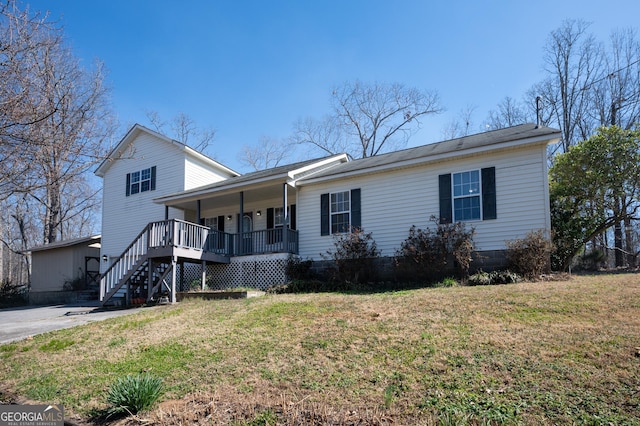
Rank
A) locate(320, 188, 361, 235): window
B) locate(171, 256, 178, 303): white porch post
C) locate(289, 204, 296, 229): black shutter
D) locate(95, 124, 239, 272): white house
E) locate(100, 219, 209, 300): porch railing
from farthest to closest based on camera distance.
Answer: locate(95, 124, 239, 272): white house, locate(289, 204, 296, 229): black shutter, locate(320, 188, 361, 235): window, locate(100, 219, 209, 300): porch railing, locate(171, 256, 178, 303): white porch post

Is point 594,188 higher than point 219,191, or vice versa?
point 219,191

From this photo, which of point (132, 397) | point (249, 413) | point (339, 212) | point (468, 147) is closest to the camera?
point (249, 413)

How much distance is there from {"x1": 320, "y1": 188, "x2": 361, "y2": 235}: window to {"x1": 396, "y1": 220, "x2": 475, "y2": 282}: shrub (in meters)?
2.71

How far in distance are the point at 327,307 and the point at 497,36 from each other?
10936 mm

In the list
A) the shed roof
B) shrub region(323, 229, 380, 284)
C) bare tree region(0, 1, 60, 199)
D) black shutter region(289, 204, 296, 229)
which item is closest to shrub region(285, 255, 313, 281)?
shrub region(323, 229, 380, 284)

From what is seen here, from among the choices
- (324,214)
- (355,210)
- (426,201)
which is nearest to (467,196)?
(426,201)

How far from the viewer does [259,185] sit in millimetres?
16172

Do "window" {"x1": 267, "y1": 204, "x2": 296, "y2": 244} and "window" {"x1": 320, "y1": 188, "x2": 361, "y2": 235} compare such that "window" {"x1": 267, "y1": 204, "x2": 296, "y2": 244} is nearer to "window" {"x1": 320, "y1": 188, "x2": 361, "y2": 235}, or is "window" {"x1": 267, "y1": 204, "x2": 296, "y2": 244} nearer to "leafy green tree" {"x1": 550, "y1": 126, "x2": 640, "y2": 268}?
"window" {"x1": 320, "y1": 188, "x2": 361, "y2": 235}

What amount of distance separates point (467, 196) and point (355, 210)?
378 centimetres

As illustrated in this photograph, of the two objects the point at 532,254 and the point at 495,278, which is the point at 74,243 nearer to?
the point at 495,278

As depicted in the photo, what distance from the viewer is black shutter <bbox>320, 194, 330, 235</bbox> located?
15.5 meters

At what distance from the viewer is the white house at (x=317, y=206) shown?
12266 mm

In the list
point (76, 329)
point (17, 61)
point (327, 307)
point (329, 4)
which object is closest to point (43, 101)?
point (17, 61)

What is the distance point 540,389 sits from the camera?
434cm
